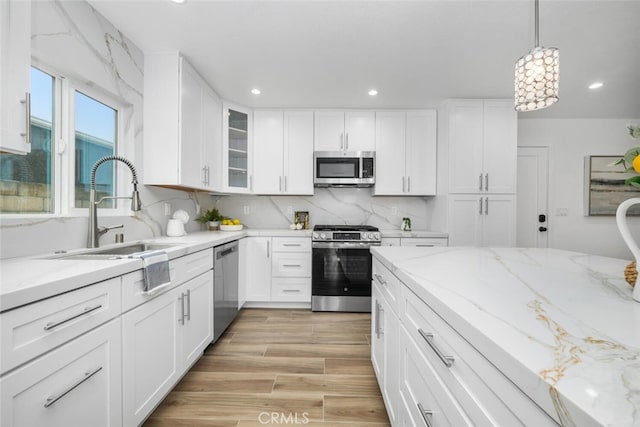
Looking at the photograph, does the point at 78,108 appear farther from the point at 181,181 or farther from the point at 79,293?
the point at 79,293

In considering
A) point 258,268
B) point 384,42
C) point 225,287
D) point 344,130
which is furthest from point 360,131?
point 225,287

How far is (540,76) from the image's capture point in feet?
4.20

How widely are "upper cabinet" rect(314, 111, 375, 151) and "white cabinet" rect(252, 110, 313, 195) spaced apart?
5.2 inches

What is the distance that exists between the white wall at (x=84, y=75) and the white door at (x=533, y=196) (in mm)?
4505

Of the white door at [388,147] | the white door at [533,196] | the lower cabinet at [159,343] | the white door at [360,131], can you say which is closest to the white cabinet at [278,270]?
the lower cabinet at [159,343]

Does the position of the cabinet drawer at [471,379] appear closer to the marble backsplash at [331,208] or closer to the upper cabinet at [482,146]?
the upper cabinet at [482,146]

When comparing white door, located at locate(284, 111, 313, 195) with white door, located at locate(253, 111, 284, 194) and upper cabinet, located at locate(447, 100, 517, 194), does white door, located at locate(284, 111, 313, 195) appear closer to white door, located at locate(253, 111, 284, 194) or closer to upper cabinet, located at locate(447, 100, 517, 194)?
white door, located at locate(253, 111, 284, 194)

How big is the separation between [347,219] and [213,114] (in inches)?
82.6

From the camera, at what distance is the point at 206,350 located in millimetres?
2240

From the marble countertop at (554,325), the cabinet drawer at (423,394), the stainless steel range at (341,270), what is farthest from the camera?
the stainless steel range at (341,270)

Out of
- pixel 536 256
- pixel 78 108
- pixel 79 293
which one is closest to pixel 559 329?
pixel 536 256

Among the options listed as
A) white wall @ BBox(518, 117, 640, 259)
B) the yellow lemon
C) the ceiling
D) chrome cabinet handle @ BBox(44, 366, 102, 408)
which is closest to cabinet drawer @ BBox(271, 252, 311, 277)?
the ceiling

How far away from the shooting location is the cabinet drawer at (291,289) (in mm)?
3191

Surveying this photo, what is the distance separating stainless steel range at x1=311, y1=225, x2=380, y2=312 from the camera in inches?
122
